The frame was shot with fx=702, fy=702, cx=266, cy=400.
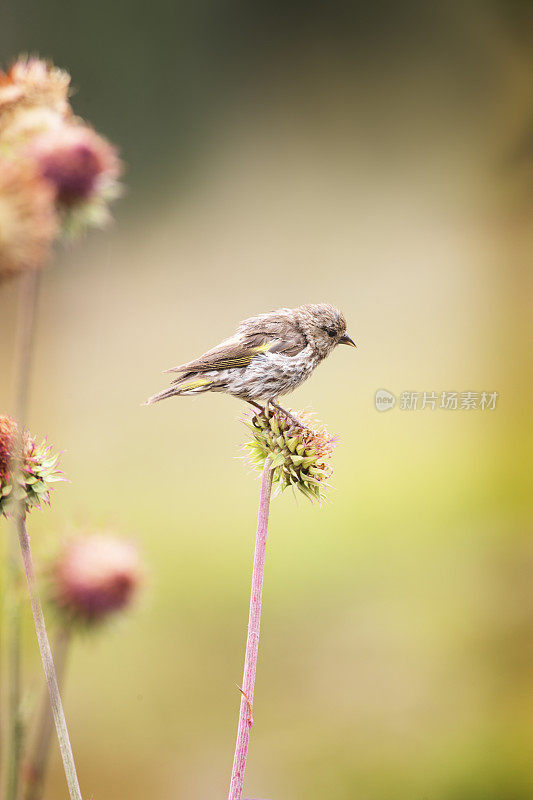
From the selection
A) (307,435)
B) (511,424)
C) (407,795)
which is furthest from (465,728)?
(307,435)

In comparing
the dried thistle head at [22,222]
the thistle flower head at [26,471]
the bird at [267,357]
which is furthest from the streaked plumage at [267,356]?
the dried thistle head at [22,222]

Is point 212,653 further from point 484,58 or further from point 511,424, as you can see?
point 484,58

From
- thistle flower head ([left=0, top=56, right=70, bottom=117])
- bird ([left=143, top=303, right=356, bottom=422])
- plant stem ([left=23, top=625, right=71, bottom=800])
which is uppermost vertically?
thistle flower head ([left=0, top=56, right=70, bottom=117])

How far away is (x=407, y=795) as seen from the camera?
4.81 feet

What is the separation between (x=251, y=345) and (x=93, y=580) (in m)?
0.38

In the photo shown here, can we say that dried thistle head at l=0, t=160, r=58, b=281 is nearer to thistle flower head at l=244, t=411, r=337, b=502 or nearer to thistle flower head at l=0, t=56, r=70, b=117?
thistle flower head at l=0, t=56, r=70, b=117

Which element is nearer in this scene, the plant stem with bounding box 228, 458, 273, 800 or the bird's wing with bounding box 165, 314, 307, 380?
the plant stem with bounding box 228, 458, 273, 800

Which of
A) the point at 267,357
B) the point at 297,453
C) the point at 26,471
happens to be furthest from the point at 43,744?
the point at 267,357

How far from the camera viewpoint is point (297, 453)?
2.13 ft

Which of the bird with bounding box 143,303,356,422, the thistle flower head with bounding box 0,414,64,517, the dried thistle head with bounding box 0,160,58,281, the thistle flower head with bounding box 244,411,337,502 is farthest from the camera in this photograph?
the bird with bounding box 143,303,356,422

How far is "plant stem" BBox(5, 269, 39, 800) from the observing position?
419 mm

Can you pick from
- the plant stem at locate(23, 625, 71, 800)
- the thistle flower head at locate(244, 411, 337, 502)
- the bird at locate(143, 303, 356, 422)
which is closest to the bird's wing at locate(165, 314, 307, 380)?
the bird at locate(143, 303, 356, 422)

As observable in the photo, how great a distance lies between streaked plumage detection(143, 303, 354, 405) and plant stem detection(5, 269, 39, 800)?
0.29 m

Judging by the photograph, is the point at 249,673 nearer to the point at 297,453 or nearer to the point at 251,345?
the point at 297,453
